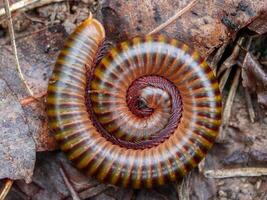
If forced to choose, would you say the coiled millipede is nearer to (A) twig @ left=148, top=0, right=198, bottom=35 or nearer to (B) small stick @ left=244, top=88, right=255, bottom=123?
(A) twig @ left=148, top=0, right=198, bottom=35

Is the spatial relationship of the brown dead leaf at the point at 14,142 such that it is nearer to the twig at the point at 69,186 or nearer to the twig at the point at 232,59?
the twig at the point at 69,186

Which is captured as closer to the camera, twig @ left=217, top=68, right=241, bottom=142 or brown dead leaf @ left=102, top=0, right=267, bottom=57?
brown dead leaf @ left=102, top=0, right=267, bottom=57

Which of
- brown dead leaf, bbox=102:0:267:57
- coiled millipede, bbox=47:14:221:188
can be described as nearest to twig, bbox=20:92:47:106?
coiled millipede, bbox=47:14:221:188

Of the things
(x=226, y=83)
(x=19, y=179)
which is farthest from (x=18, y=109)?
(x=226, y=83)

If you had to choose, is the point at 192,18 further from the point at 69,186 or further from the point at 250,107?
the point at 69,186

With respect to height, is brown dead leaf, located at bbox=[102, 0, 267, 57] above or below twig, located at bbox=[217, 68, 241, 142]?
above

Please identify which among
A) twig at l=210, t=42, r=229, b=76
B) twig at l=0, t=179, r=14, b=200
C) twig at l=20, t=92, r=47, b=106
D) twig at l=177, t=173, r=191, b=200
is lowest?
twig at l=0, t=179, r=14, b=200

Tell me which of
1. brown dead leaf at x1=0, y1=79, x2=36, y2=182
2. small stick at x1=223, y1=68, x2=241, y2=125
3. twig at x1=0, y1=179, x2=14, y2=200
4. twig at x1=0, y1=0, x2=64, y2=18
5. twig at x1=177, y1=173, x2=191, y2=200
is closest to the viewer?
brown dead leaf at x1=0, y1=79, x2=36, y2=182
